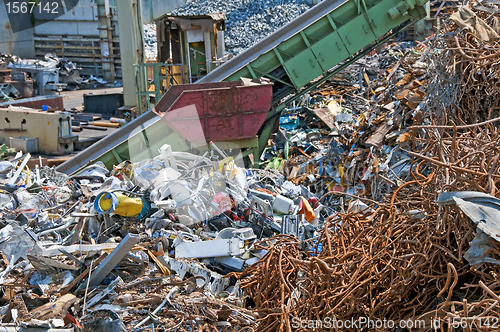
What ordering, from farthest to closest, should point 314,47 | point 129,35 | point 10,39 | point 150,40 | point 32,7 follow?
point 150,40 < point 32,7 < point 10,39 < point 129,35 < point 314,47

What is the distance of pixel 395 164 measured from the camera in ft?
21.0

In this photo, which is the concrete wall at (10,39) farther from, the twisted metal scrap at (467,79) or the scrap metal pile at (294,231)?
the twisted metal scrap at (467,79)

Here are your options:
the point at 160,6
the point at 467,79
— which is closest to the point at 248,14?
the point at 160,6

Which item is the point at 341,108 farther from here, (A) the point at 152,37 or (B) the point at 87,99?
(A) the point at 152,37

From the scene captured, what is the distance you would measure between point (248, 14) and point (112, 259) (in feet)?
61.9

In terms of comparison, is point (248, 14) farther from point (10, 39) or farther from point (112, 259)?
point (112, 259)

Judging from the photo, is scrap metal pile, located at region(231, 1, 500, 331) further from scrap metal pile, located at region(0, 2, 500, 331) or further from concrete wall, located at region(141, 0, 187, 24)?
concrete wall, located at region(141, 0, 187, 24)

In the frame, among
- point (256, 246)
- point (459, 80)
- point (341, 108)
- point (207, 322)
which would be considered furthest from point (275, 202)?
point (341, 108)

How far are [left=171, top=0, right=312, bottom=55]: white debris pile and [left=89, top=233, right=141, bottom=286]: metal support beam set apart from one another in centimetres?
1564

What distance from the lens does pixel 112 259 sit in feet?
14.7

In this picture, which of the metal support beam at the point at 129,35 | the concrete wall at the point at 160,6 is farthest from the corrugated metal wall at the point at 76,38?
the metal support beam at the point at 129,35

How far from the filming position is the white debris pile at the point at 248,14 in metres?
20.1

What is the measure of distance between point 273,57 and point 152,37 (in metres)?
14.2

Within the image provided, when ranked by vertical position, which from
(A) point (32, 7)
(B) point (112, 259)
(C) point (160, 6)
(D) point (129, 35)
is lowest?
(B) point (112, 259)
